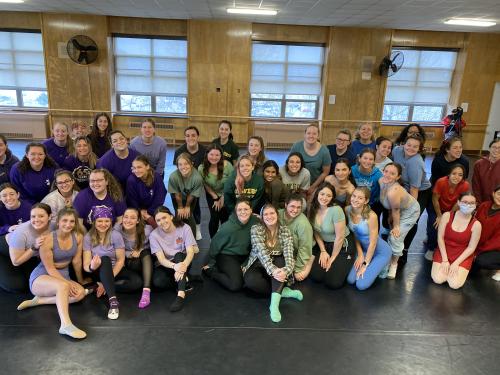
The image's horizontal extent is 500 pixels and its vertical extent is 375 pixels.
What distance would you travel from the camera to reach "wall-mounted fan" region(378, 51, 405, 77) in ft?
31.1

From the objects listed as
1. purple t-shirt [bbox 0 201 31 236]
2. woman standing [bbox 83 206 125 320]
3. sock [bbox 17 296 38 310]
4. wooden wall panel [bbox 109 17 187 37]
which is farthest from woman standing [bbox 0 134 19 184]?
wooden wall panel [bbox 109 17 187 37]

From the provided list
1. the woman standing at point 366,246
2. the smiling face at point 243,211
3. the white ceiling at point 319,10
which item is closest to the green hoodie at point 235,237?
the smiling face at point 243,211

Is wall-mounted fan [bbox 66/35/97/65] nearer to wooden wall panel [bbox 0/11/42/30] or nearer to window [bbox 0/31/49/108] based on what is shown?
wooden wall panel [bbox 0/11/42/30]

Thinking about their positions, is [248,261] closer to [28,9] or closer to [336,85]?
[336,85]

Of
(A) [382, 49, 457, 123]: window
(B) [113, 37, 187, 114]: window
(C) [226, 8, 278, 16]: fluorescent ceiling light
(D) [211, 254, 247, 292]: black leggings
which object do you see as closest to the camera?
(D) [211, 254, 247, 292]: black leggings

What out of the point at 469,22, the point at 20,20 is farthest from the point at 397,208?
the point at 20,20

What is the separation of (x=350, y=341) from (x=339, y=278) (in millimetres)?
774

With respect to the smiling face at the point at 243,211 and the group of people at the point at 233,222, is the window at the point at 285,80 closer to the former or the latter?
the group of people at the point at 233,222

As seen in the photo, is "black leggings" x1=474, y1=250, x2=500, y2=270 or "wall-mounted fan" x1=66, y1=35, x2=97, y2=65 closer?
"black leggings" x1=474, y1=250, x2=500, y2=270

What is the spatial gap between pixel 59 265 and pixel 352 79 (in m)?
8.94

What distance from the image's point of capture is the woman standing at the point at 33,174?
3.65 m

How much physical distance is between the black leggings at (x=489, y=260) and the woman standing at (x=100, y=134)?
464 cm

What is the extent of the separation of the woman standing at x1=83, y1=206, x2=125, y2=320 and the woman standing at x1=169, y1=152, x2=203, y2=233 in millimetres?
911

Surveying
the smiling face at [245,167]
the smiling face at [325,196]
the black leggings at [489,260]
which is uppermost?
the smiling face at [245,167]
